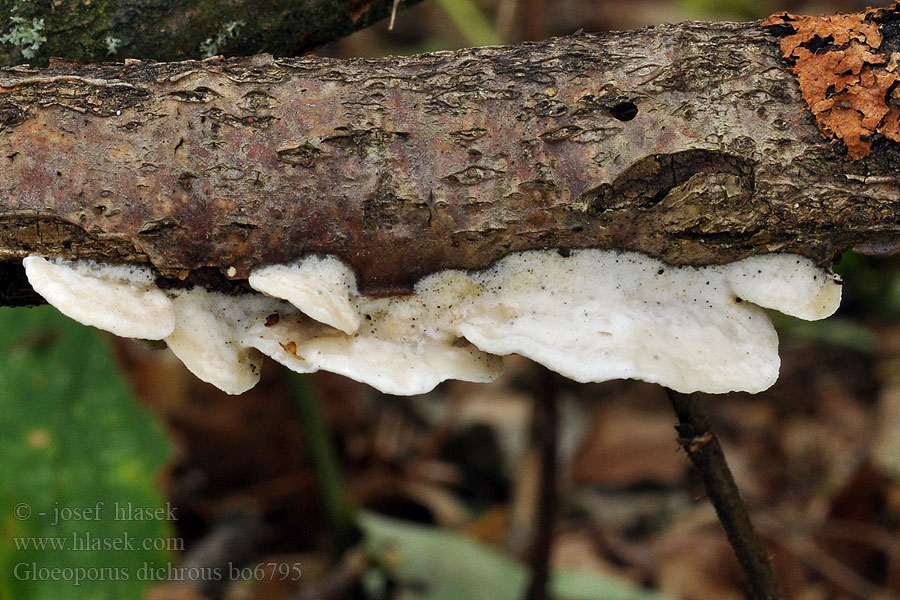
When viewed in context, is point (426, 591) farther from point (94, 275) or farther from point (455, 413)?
point (94, 275)

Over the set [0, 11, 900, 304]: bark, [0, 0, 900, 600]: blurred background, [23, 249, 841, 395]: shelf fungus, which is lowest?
[0, 0, 900, 600]: blurred background

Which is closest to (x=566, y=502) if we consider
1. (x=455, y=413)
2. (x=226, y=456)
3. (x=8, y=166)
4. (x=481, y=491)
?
(x=481, y=491)

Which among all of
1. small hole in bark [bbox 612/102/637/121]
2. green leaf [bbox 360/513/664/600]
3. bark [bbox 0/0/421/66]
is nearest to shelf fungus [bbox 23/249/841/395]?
small hole in bark [bbox 612/102/637/121]

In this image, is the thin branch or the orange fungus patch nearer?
the orange fungus patch

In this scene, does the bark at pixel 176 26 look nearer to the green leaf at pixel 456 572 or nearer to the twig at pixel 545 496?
the twig at pixel 545 496

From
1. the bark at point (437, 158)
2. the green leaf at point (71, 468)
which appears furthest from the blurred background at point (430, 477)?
the bark at point (437, 158)

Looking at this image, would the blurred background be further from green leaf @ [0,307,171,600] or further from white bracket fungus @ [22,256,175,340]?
white bracket fungus @ [22,256,175,340]

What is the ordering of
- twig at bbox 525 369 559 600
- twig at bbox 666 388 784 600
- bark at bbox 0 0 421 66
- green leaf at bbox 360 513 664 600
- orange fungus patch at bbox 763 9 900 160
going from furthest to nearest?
green leaf at bbox 360 513 664 600, twig at bbox 525 369 559 600, bark at bbox 0 0 421 66, twig at bbox 666 388 784 600, orange fungus patch at bbox 763 9 900 160
